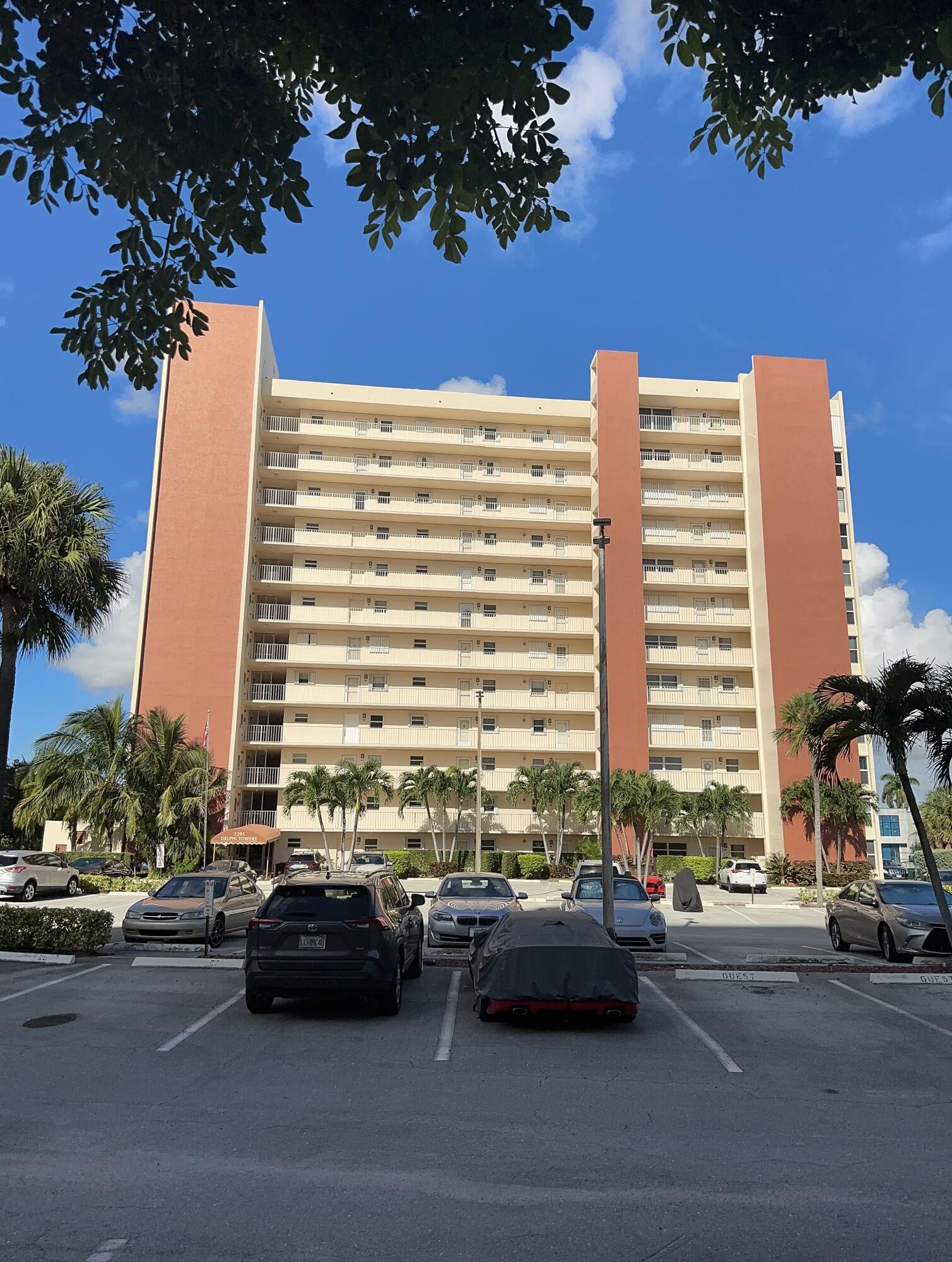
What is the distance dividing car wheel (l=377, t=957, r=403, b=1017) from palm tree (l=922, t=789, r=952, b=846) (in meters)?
65.4

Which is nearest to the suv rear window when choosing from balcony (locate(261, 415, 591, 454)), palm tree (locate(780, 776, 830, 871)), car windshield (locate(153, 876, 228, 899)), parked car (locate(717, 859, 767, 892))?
car windshield (locate(153, 876, 228, 899))

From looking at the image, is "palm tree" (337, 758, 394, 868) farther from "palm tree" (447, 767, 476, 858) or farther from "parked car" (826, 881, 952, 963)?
"parked car" (826, 881, 952, 963)

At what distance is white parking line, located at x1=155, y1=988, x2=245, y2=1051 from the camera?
28.9ft

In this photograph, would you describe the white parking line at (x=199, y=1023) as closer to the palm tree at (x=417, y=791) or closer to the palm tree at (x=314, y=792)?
the palm tree at (x=314, y=792)

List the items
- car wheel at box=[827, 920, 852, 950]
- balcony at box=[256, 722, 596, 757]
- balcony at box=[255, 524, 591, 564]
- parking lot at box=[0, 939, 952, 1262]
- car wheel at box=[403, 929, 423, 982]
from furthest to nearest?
1. balcony at box=[255, 524, 591, 564]
2. balcony at box=[256, 722, 596, 757]
3. car wheel at box=[827, 920, 852, 950]
4. car wheel at box=[403, 929, 423, 982]
5. parking lot at box=[0, 939, 952, 1262]

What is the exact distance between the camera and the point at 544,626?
53.1 m

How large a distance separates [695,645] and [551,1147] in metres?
49.2

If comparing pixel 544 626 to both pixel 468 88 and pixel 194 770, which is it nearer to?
pixel 194 770

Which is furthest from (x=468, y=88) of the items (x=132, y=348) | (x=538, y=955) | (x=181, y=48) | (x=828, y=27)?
(x=538, y=955)

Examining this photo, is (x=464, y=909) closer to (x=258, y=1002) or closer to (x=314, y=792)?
(x=258, y=1002)

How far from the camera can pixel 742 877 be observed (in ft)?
134

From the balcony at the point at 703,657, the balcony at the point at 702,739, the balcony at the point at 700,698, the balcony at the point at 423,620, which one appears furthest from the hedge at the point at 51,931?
the balcony at the point at 703,657

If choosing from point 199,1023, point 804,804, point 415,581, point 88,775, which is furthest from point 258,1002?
point 415,581

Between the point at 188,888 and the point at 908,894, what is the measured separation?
13791 millimetres
